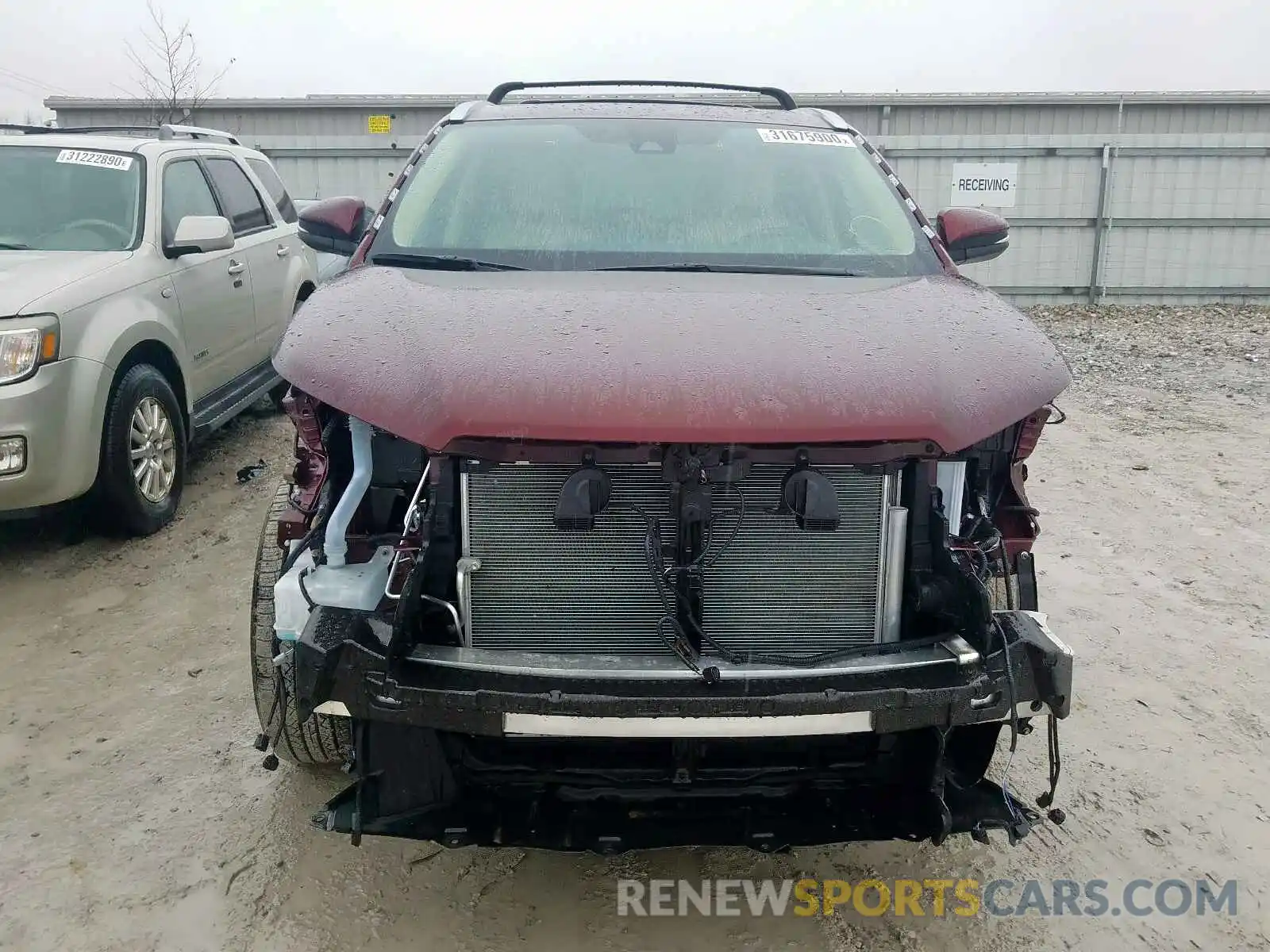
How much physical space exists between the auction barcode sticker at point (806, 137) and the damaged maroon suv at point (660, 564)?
1110 millimetres

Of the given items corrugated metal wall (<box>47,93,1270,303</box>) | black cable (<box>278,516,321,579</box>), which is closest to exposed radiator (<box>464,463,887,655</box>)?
black cable (<box>278,516,321,579</box>)

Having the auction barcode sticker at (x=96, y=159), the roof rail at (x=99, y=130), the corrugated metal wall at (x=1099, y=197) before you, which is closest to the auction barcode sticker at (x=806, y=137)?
the auction barcode sticker at (x=96, y=159)

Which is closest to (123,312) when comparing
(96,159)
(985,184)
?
(96,159)

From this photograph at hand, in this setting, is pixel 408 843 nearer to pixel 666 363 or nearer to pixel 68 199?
pixel 666 363

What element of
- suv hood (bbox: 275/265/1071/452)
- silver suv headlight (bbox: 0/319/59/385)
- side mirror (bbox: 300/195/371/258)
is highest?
side mirror (bbox: 300/195/371/258)

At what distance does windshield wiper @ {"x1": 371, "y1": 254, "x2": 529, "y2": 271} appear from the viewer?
9.05ft

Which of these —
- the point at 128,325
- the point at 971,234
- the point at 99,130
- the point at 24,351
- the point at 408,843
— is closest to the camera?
the point at 408,843

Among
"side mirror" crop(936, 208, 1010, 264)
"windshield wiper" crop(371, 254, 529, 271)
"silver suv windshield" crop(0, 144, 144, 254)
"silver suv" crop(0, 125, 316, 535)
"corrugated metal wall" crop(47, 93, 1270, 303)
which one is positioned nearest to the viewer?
"windshield wiper" crop(371, 254, 529, 271)

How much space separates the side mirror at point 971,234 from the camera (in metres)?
3.39

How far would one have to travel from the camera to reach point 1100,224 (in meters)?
12.1

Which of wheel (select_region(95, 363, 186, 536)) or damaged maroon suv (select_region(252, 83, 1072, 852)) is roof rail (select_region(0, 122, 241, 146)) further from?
damaged maroon suv (select_region(252, 83, 1072, 852))

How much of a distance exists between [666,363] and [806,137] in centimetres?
189

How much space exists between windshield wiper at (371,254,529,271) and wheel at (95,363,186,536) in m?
2.07

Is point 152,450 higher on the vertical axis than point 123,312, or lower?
lower
